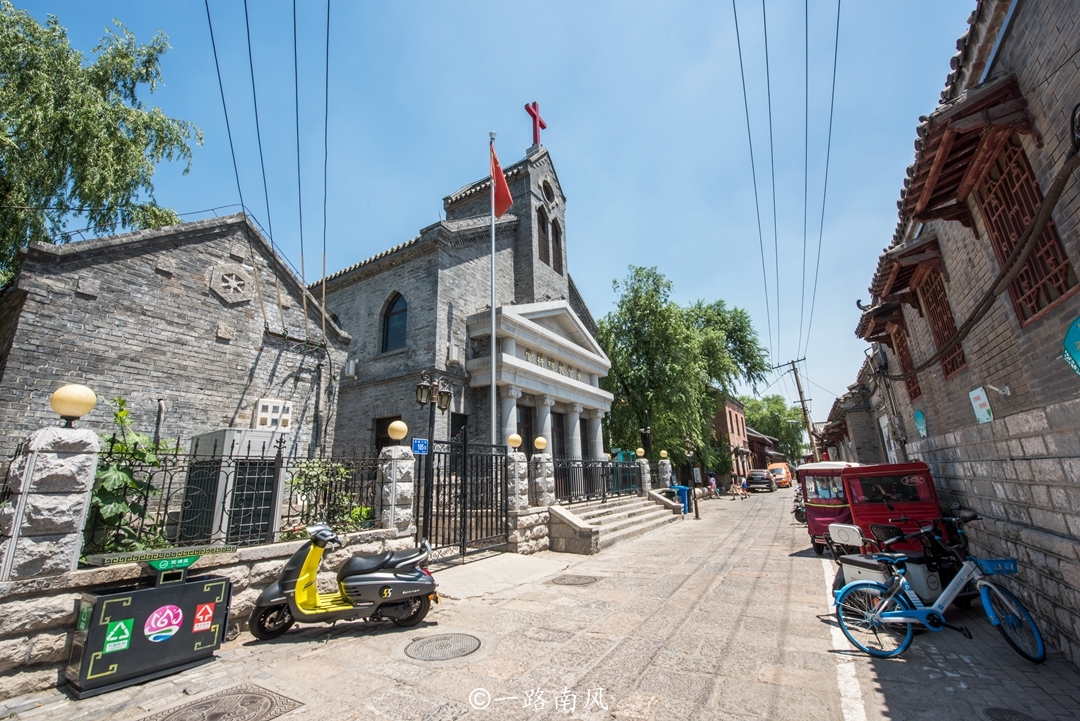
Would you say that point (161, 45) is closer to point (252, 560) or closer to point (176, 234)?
point (176, 234)

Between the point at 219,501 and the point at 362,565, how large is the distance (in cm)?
217

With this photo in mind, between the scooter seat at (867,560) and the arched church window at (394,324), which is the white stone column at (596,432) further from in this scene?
the scooter seat at (867,560)

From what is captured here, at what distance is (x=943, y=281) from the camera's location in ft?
22.4

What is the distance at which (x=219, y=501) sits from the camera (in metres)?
5.89

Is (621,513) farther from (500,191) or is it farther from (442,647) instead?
(500,191)

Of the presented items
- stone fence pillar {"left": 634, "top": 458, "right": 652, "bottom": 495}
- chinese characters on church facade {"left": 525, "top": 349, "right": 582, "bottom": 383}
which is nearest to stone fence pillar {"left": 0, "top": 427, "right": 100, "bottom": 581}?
chinese characters on church facade {"left": 525, "top": 349, "right": 582, "bottom": 383}

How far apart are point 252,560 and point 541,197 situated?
19.5m

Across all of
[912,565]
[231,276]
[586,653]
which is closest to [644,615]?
[586,653]

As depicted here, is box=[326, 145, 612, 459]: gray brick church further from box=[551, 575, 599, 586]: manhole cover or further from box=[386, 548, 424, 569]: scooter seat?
box=[386, 548, 424, 569]: scooter seat

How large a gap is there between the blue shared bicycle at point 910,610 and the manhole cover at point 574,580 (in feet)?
12.6

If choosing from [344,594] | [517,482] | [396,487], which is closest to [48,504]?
[344,594]

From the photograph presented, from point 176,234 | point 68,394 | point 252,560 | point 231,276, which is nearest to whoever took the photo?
point 68,394

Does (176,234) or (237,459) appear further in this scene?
(176,234)

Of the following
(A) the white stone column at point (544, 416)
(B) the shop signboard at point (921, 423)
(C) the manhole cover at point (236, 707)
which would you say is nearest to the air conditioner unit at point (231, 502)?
(C) the manhole cover at point (236, 707)
